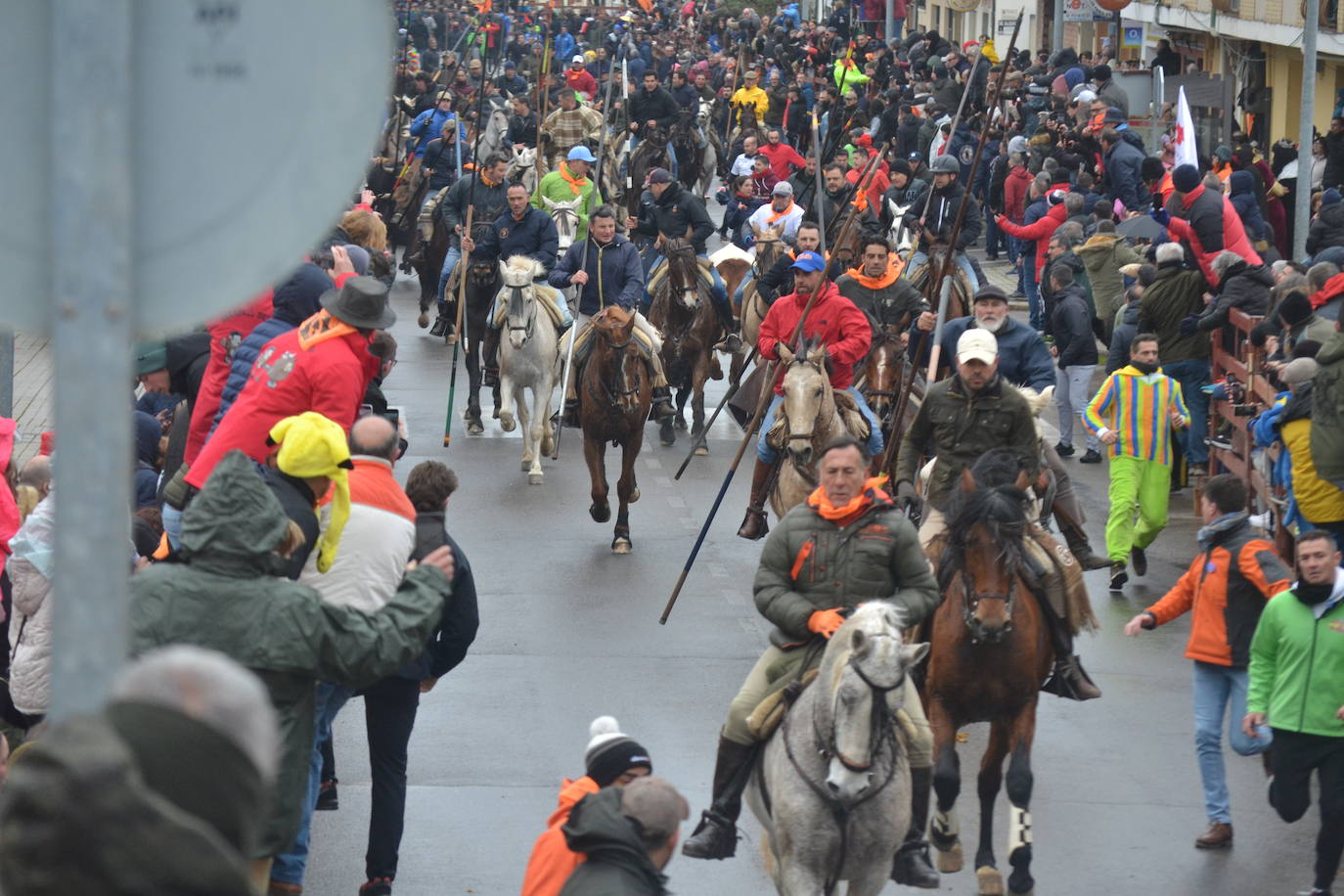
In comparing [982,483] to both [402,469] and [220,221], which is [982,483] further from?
[402,469]

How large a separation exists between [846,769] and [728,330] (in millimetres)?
13411

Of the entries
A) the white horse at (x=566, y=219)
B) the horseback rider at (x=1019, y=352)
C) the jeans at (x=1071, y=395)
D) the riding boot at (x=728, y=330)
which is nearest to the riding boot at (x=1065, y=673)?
the horseback rider at (x=1019, y=352)

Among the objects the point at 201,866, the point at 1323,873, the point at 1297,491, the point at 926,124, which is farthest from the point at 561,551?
the point at 926,124

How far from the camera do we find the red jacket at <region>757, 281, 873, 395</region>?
14.9 metres

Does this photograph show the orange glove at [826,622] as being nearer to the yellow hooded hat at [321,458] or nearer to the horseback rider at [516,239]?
the yellow hooded hat at [321,458]

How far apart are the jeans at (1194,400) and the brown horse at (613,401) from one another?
15.9ft

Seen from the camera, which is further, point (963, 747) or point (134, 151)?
point (963, 747)

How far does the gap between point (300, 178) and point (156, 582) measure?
3929mm

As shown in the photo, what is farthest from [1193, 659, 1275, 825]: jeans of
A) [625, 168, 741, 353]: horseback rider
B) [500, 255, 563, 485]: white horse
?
[625, 168, 741, 353]: horseback rider

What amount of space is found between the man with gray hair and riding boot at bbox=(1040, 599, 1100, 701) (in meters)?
7.39

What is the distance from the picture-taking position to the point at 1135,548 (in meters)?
15.7

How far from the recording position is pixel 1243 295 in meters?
17.3

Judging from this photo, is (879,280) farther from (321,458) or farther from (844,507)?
(321,458)

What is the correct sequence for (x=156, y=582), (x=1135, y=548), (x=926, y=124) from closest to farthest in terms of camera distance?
(x=156, y=582)
(x=1135, y=548)
(x=926, y=124)
